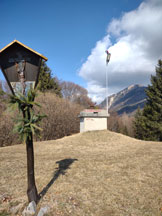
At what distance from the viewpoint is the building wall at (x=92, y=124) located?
51.4 ft

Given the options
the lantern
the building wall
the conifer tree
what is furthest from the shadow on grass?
the conifer tree

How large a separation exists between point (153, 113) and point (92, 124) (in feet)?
42.6

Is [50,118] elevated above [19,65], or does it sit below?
below

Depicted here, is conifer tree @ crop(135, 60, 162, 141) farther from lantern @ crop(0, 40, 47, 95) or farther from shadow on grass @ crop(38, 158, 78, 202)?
lantern @ crop(0, 40, 47, 95)

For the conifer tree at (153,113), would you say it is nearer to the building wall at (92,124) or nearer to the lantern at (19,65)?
the building wall at (92,124)

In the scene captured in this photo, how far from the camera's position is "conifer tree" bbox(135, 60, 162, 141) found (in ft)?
72.5

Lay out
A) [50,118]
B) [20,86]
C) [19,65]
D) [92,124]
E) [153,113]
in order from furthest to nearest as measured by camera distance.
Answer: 1. [153,113]
2. [50,118]
3. [92,124]
4. [19,65]
5. [20,86]

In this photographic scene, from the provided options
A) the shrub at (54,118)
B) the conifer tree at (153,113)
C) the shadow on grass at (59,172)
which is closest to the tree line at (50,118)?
the shrub at (54,118)

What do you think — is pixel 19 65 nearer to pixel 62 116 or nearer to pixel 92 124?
pixel 92 124

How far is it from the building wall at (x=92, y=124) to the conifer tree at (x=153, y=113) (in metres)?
10.9

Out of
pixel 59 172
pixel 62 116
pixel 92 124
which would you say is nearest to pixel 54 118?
pixel 62 116

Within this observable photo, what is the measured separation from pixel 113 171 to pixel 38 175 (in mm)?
3199

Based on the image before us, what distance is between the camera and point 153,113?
22.7 metres

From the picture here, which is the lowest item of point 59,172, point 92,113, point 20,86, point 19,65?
point 59,172
